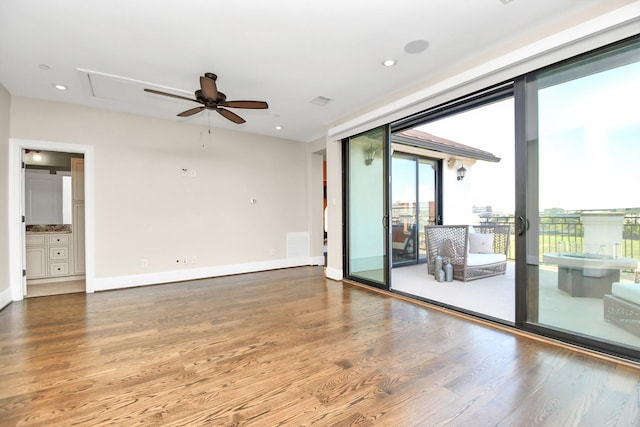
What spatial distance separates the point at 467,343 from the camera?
2.40 m

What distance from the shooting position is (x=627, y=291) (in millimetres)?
2088

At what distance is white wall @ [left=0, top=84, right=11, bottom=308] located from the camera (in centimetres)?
350

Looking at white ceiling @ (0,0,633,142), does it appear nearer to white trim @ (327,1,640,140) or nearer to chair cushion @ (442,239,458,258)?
white trim @ (327,1,640,140)

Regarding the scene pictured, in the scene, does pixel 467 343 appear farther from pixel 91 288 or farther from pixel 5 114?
pixel 5 114

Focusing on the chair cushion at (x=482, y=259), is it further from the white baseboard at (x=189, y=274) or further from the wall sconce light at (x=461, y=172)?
the white baseboard at (x=189, y=274)

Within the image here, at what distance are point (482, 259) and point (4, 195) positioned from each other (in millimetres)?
7108

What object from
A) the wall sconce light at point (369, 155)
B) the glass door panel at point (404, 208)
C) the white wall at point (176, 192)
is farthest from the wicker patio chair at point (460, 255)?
the white wall at point (176, 192)

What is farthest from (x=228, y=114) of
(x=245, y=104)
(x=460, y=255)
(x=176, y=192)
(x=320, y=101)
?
(x=460, y=255)

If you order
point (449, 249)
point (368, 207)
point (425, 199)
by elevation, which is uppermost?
point (425, 199)

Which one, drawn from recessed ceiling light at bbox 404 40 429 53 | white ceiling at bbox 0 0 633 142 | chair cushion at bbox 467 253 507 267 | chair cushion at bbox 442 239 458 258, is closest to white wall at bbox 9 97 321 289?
white ceiling at bbox 0 0 633 142

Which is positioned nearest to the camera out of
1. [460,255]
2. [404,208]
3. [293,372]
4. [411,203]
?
[293,372]

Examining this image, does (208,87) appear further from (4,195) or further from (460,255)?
(460,255)

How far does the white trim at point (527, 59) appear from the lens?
202cm

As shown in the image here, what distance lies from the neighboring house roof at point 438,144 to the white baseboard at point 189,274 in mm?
3180
